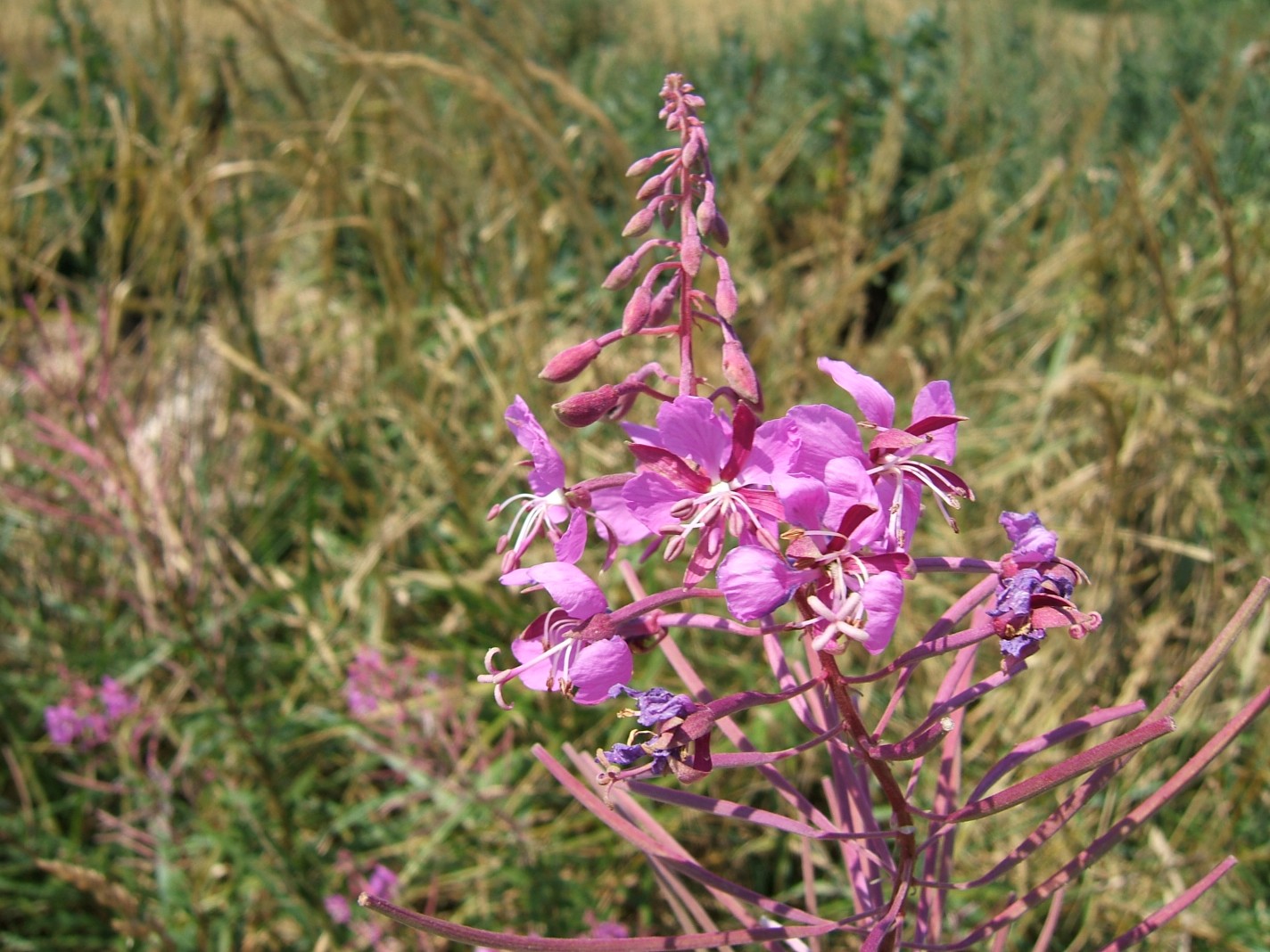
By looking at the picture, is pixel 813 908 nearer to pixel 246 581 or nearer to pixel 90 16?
pixel 246 581

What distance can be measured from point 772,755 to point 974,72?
4.04 meters

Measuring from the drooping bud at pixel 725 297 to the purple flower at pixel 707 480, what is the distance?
0.43ft

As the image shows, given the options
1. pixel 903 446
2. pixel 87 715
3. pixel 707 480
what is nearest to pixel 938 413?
pixel 903 446

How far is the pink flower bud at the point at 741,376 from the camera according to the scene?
0.83m

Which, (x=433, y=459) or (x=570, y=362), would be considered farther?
(x=433, y=459)

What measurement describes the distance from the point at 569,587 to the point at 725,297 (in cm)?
33

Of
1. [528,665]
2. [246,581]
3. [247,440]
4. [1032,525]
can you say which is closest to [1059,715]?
Answer: [1032,525]

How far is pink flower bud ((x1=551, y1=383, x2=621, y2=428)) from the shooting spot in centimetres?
88

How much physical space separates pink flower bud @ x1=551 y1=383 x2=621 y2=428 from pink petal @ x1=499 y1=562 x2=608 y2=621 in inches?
5.7

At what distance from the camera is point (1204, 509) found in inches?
96.7

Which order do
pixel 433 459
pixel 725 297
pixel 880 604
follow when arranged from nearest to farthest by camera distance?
pixel 880 604 < pixel 725 297 < pixel 433 459

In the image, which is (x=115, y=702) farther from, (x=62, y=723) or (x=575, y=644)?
(x=575, y=644)

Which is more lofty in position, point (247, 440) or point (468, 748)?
point (247, 440)

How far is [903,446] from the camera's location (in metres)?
0.79
